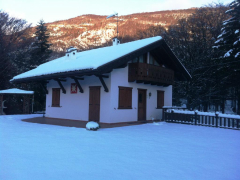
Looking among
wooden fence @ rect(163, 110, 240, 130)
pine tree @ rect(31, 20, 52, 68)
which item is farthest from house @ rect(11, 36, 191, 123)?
pine tree @ rect(31, 20, 52, 68)

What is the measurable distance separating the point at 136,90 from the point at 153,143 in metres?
6.87

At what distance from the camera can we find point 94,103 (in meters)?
12.8

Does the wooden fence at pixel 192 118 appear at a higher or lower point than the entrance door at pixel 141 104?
lower

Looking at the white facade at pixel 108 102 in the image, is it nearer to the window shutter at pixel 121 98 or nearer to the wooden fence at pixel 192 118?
the window shutter at pixel 121 98

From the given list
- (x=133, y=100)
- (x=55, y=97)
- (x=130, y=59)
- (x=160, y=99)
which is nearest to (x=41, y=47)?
(x=55, y=97)

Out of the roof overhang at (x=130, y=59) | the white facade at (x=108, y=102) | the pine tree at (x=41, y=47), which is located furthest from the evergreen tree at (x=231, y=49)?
the pine tree at (x=41, y=47)

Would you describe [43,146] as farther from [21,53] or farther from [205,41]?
[21,53]

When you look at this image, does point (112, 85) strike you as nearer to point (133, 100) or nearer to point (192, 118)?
point (133, 100)

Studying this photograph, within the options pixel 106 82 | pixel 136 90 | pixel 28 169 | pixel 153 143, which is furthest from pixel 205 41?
pixel 28 169

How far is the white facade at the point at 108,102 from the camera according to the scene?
40.1 ft

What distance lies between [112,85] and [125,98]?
1.30 metres

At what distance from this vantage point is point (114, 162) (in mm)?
4941

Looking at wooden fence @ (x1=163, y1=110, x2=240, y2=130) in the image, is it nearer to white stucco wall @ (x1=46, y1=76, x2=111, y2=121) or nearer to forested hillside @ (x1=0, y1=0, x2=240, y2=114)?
white stucco wall @ (x1=46, y1=76, x2=111, y2=121)

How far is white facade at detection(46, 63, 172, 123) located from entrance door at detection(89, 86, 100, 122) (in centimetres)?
22
